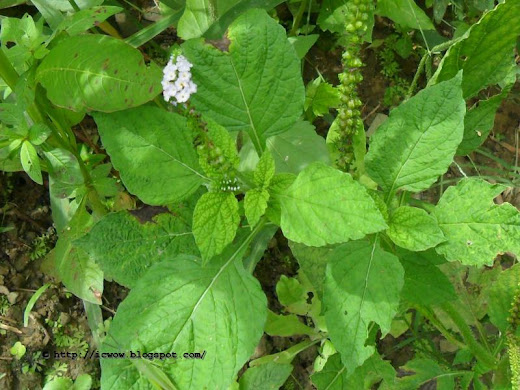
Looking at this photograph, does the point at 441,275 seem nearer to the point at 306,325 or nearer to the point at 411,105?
the point at 411,105

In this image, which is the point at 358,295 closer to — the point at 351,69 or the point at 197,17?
the point at 351,69

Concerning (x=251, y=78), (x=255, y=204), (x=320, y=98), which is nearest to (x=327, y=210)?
(x=255, y=204)

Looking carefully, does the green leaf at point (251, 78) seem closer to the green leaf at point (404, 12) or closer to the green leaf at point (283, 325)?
the green leaf at point (283, 325)

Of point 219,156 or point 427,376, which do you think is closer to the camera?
point 219,156

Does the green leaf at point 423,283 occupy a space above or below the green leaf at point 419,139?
below

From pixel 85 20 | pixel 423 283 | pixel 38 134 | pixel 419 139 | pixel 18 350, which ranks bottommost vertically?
pixel 18 350

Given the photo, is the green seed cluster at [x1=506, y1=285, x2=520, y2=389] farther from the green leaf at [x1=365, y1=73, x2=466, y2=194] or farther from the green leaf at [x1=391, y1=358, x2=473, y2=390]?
the green leaf at [x1=365, y1=73, x2=466, y2=194]

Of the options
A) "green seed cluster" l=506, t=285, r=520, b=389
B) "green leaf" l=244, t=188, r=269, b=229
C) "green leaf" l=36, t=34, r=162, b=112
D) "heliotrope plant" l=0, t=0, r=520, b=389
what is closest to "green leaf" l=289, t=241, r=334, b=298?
"heliotrope plant" l=0, t=0, r=520, b=389

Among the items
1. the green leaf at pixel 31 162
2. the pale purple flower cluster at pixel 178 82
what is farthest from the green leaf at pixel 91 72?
the pale purple flower cluster at pixel 178 82
